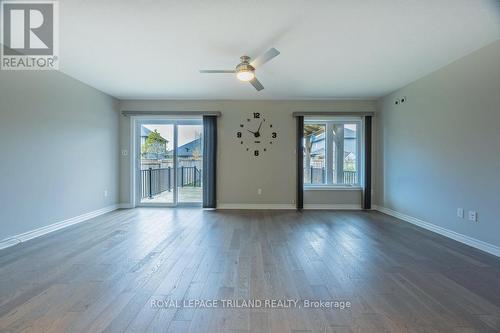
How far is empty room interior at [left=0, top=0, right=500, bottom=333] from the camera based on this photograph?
183cm

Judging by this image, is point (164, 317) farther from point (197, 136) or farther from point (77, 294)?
point (197, 136)

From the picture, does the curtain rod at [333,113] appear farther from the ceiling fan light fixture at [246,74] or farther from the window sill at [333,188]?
the ceiling fan light fixture at [246,74]

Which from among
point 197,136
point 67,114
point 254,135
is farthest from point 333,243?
point 67,114

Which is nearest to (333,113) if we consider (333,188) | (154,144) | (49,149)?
(333,188)

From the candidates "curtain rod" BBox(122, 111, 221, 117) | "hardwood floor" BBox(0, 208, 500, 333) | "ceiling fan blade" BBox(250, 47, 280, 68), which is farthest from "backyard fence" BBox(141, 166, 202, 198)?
"ceiling fan blade" BBox(250, 47, 280, 68)

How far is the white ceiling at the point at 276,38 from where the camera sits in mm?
2186

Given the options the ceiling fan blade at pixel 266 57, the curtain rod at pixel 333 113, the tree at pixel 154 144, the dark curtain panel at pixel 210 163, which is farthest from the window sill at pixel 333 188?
the tree at pixel 154 144

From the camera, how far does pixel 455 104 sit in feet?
10.9

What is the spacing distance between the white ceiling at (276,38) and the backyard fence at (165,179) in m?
2.17

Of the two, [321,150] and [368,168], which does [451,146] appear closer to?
[368,168]

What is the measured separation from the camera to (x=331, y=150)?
5.49 meters

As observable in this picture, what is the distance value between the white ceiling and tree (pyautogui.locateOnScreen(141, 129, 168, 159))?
5.28 feet

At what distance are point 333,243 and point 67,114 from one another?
182 inches

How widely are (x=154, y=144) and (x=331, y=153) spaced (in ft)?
13.9
